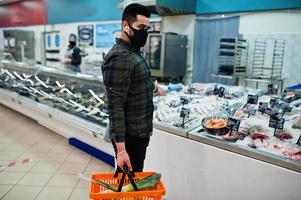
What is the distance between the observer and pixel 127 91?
1.53 m

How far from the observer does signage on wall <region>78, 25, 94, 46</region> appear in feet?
25.4

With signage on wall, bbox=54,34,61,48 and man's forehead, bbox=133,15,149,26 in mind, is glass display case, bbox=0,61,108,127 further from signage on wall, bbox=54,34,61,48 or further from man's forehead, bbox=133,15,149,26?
signage on wall, bbox=54,34,61,48

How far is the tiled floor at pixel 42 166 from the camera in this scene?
268 cm

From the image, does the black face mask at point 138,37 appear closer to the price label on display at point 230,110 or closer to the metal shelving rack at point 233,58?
the price label on display at point 230,110

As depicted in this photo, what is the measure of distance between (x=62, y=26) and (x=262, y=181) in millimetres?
8618

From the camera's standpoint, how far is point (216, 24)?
509 centimetres

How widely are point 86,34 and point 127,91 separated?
688cm

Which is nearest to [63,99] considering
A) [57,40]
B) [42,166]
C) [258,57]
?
[42,166]

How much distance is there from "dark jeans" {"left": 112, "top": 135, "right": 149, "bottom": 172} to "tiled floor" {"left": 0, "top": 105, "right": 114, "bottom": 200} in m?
1.11

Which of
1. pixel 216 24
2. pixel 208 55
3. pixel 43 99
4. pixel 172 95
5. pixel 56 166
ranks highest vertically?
pixel 216 24

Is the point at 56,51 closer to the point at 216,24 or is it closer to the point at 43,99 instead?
the point at 43,99

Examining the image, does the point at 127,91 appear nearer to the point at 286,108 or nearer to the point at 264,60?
the point at 286,108

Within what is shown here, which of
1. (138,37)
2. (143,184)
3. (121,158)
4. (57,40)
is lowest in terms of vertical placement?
(143,184)

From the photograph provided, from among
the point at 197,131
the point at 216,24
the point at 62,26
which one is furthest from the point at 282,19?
the point at 62,26
